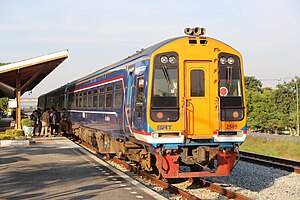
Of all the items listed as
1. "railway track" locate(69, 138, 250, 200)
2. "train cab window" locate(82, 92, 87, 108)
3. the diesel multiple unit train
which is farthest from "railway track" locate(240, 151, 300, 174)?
"train cab window" locate(82, 92, 87, 108)

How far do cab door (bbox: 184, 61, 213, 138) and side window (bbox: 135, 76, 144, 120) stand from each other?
1007 millimetres

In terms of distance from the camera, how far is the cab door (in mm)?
9328

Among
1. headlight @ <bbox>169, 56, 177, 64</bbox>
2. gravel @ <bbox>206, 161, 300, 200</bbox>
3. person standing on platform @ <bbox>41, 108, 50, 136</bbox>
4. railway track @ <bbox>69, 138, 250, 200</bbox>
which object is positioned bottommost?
gravel @ <bbox>206, 161, 300, 200</bbox>

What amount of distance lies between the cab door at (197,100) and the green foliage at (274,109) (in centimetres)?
5680

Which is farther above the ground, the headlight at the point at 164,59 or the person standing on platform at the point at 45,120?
the headlight at the point at 164,59

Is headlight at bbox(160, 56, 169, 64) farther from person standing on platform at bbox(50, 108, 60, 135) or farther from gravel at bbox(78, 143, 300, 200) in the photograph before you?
person standing on platform at bbox(50, 108, 60, 135)

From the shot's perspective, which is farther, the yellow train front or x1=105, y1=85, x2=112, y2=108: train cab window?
x1=105, y1=85, x2=112, y2=108: train cab window

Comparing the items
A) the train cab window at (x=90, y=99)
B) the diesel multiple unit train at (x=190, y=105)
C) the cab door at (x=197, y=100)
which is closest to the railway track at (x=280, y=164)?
the diesel multiple unit train at (x=190, y=105)

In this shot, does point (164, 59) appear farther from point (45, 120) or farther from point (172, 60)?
point (45, 120)

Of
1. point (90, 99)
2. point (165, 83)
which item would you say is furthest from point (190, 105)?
point (90, 99)

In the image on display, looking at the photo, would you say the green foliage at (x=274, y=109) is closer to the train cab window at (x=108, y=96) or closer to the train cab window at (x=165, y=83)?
the train cab window at (x=108, y=96)

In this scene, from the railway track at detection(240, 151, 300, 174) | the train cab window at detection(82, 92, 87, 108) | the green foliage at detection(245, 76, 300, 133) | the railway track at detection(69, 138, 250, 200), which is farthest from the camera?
the green foliage at detection(245, 76, 300, 133)

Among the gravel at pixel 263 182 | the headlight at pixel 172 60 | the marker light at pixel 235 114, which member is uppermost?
the headlight at pixel 172 60

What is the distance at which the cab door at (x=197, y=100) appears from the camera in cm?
933
